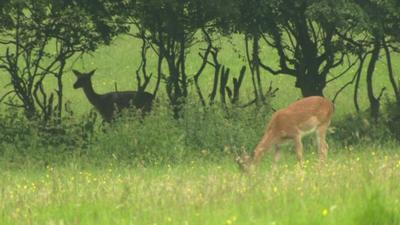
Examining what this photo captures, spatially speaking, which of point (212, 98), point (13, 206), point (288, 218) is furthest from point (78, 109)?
point (288, 218)

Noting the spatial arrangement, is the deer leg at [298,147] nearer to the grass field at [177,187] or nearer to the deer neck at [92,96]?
the grass field at [177,187]

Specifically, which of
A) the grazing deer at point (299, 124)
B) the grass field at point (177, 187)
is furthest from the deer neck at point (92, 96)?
the grazing deer at point (299, 124)

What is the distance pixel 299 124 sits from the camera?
53.5 feet

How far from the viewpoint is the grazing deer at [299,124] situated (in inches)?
622

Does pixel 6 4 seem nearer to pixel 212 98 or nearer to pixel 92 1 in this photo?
pixel 92 1

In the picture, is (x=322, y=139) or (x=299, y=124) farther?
(x=322, y=139)

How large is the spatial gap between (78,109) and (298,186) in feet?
58.6

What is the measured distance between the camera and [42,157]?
54.6 feet

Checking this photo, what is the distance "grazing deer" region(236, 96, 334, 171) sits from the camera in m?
15.8

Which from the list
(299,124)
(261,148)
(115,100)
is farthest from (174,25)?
(261,148)

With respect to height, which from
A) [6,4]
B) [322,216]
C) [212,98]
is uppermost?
[6,4]

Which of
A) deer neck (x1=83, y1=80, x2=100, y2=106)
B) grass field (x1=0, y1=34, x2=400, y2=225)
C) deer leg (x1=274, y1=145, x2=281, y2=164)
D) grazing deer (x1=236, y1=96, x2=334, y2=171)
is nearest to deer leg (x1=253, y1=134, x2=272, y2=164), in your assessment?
grazing deer (x1=236, y1=96, x2=334, y2=171)

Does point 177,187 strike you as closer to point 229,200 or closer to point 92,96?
point 229,200

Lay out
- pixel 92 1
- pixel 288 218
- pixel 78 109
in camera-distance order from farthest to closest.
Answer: pixel 78 109 → pixel 92 1 → pixel 288 218
